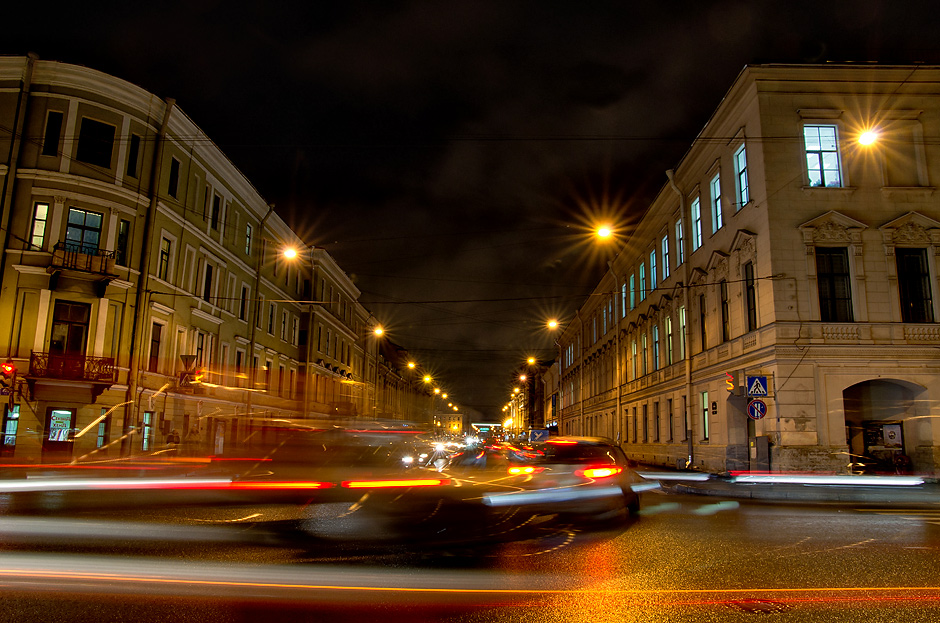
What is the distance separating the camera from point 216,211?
109 ft

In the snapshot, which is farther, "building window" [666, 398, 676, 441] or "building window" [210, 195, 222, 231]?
"building window" [210, 195, 222, 231]

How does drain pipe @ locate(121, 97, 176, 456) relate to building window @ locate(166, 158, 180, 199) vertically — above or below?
below

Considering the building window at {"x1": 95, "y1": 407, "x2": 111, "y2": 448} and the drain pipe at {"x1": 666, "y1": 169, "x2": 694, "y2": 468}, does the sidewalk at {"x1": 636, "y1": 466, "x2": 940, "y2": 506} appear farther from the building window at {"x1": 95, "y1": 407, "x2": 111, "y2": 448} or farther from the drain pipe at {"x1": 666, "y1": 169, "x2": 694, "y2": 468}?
the building window at {"x1": 95, "y1": 407, "x2": 111, "y2": 448}

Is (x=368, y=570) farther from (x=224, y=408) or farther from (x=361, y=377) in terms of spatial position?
(x=361, y=377)

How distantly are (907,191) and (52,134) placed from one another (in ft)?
98.7

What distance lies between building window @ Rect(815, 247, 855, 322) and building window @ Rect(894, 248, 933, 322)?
1.58 metres

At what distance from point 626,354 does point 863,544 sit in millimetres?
33824

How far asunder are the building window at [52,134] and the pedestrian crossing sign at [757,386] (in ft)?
83.0

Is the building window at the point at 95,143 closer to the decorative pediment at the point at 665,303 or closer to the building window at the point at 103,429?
the building window at the point at 103,429

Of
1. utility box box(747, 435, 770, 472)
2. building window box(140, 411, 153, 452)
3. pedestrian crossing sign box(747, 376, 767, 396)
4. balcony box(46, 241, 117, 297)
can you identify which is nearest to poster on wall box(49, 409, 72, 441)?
building window box(140, 411, 153, 452)

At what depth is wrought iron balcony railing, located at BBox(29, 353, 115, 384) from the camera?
23359 mm

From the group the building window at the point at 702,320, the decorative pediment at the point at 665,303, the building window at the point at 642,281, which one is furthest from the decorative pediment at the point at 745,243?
the building window at the point at 642,281

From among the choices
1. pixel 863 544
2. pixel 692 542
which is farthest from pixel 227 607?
pixel 863 544

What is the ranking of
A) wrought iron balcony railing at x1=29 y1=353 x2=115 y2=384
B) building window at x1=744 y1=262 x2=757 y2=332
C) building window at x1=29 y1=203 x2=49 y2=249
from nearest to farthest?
building window at x1=744 y1=262 x2=757 y2=332, wrought iron balcony railing at x1=29 y1=353 x2=115 y2=384, building window at x1=29 y1=203 x2=49 y2=249
